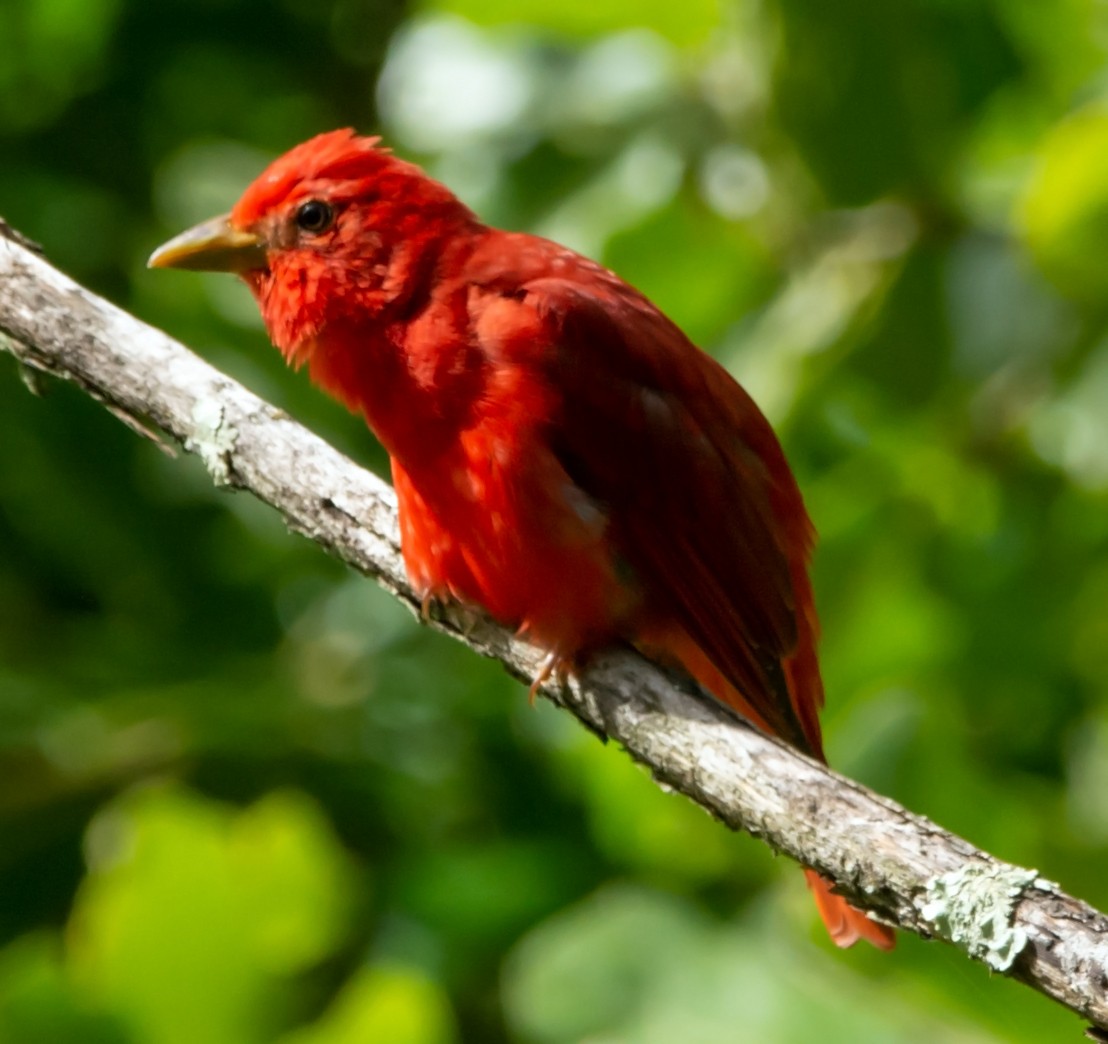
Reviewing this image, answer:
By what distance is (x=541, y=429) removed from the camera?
4113 mm

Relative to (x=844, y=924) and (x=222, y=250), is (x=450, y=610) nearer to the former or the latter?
(x=222, y=250)

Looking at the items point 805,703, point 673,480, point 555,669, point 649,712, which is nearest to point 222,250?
point 673,480

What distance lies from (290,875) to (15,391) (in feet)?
6.83

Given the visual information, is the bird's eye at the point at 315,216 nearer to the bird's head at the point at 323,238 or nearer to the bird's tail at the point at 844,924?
the bird's head at the point at 323,238

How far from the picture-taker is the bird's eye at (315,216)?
447cm

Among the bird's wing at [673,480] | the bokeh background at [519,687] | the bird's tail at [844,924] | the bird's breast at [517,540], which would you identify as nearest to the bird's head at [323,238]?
the bird's wing at [673,480]

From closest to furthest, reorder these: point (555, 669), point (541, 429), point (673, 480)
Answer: point (555, 669) → point (541, 429) → point (673, 480)

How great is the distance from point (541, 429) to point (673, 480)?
0.35 m

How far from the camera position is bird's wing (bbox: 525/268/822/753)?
4188mm

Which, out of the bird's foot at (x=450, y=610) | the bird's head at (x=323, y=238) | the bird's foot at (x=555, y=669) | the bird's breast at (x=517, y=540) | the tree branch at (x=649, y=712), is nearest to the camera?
the tree branch at (x=649, y=712)

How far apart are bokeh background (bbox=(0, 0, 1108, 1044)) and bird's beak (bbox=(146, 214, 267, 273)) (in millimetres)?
1133

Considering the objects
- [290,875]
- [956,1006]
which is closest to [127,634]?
[290,875]

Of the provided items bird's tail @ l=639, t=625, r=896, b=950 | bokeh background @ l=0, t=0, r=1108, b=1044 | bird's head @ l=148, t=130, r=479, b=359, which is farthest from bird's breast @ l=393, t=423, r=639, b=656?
bokeh background @ l=0, t=0, r=1108, b=1044

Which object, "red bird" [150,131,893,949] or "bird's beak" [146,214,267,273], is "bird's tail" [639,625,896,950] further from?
"bird's beak" [146,214,267,273]
